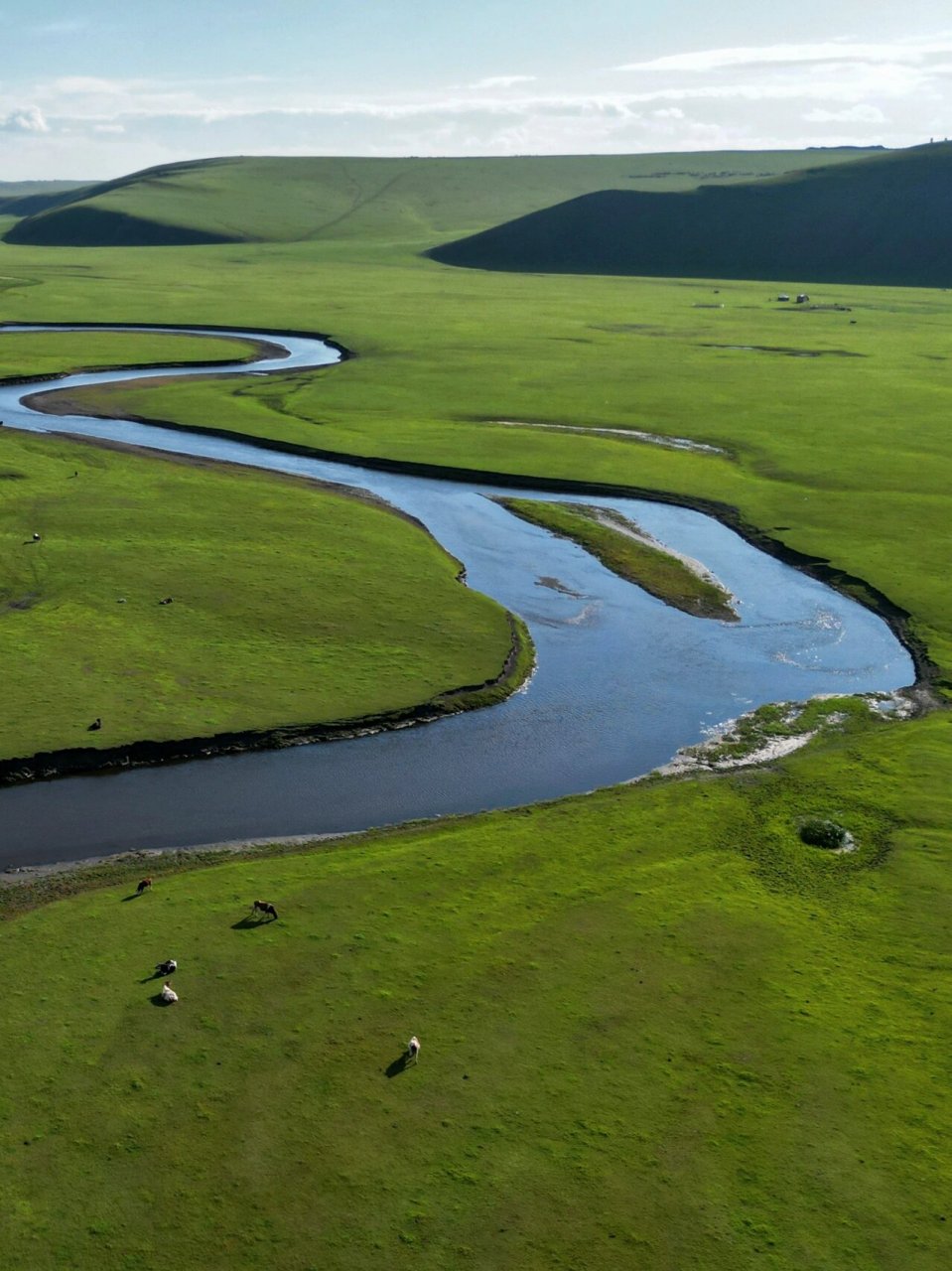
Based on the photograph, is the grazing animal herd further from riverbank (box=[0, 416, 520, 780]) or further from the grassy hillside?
the grassy hillside

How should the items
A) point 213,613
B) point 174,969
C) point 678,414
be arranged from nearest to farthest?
point 174,969 < point 213,613 < point 678,414

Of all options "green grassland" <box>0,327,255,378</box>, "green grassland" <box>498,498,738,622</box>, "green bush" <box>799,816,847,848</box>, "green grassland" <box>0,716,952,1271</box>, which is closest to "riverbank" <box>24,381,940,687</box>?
"green grassland" <box>498,498,738,622</box>

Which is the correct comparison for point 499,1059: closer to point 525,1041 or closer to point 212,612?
point 525,1041

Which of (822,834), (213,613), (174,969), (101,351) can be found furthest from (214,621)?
(101,351)

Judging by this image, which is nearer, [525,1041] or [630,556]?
[525,1041]

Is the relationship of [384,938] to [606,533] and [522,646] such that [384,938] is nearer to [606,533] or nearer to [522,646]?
[522,646]
